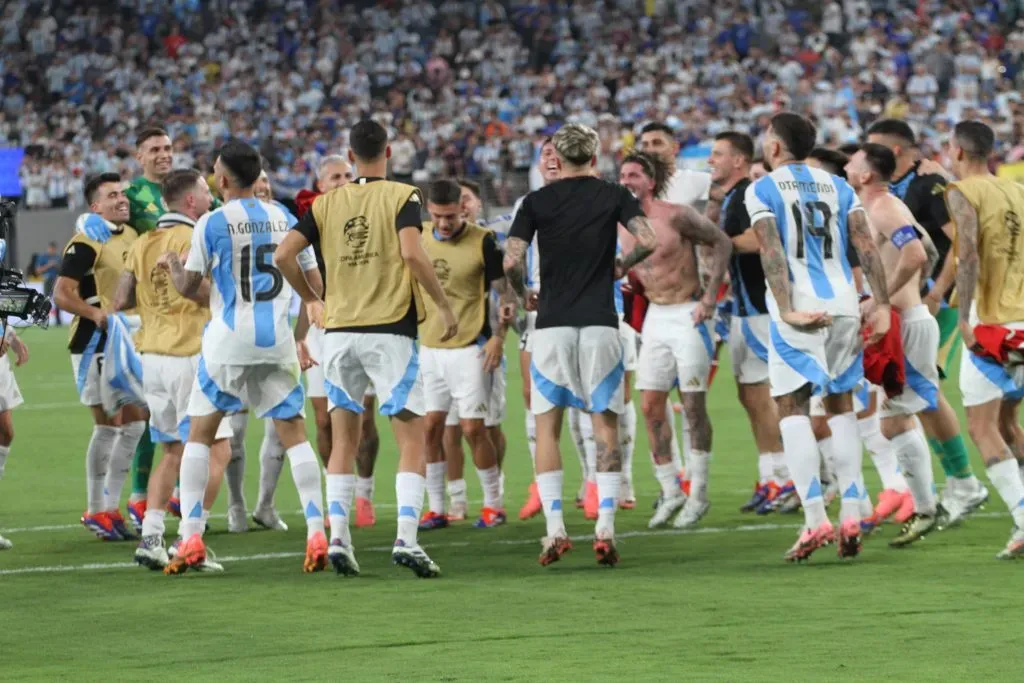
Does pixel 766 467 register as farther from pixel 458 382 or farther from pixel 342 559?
pixel 342 559

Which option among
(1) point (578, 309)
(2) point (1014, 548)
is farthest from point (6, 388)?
(2) point (1014, 548)

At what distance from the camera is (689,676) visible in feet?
20.7

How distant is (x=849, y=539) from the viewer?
8969 millimetres

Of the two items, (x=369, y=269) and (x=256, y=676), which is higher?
(x=369, y=269)

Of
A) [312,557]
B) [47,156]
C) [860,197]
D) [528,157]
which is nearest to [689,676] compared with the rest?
[312,557]

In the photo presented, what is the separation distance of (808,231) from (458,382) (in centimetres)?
285

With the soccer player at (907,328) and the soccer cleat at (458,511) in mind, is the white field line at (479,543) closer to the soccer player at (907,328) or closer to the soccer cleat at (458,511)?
the soccer player at (907,328)

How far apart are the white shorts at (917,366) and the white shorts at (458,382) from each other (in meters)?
2.56

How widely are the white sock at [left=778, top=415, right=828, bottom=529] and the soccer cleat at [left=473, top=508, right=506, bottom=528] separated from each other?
8.38 ft

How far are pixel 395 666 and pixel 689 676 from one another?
1.13 meters

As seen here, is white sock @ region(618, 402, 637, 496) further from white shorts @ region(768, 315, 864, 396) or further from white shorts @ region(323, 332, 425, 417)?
white shorts @ region(323, 332, 425, 417)

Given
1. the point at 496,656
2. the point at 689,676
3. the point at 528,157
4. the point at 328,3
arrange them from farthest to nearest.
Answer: the point at 328,3, the point at 528,157, the point at 496,656, the point at 689,676

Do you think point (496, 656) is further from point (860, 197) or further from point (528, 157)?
point (528, 157)

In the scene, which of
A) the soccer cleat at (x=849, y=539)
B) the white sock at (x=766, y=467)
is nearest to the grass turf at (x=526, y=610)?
the soccer cleat at (x=849, y=539)
